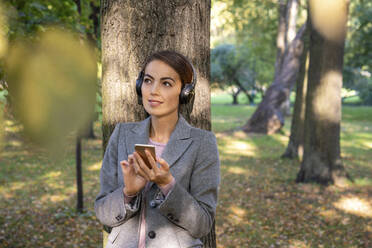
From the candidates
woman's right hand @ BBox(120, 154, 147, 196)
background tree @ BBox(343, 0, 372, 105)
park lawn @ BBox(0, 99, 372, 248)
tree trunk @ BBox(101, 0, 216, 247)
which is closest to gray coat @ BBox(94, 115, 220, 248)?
woman's right hand @ BBox(120, 154, 147, 196)

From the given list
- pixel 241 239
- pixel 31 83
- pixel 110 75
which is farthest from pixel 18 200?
pixel 110 75

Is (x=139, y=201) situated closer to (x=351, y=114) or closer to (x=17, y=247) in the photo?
(x=17, y=247)

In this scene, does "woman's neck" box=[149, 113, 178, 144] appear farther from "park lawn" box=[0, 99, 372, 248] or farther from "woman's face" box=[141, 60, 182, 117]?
"park lawn" box=[0, 99, 372, 248]

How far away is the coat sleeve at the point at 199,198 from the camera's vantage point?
2.23 meters

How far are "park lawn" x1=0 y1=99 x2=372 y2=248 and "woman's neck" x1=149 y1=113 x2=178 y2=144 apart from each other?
13.1 feet

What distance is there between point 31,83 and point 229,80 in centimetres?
4430

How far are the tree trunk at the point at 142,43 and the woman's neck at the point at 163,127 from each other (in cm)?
37

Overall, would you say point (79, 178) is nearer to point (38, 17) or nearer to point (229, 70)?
point (38, 17)

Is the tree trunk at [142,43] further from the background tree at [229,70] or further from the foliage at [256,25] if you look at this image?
the background tree at [229,70]

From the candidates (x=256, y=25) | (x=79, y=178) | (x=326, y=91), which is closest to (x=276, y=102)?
(x=256, y=25)

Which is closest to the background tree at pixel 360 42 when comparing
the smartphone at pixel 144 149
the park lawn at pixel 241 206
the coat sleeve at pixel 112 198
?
the park lawn at pixel 241 206

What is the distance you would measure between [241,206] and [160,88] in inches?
259

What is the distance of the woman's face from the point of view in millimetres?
2410

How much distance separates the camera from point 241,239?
21.9 ft
